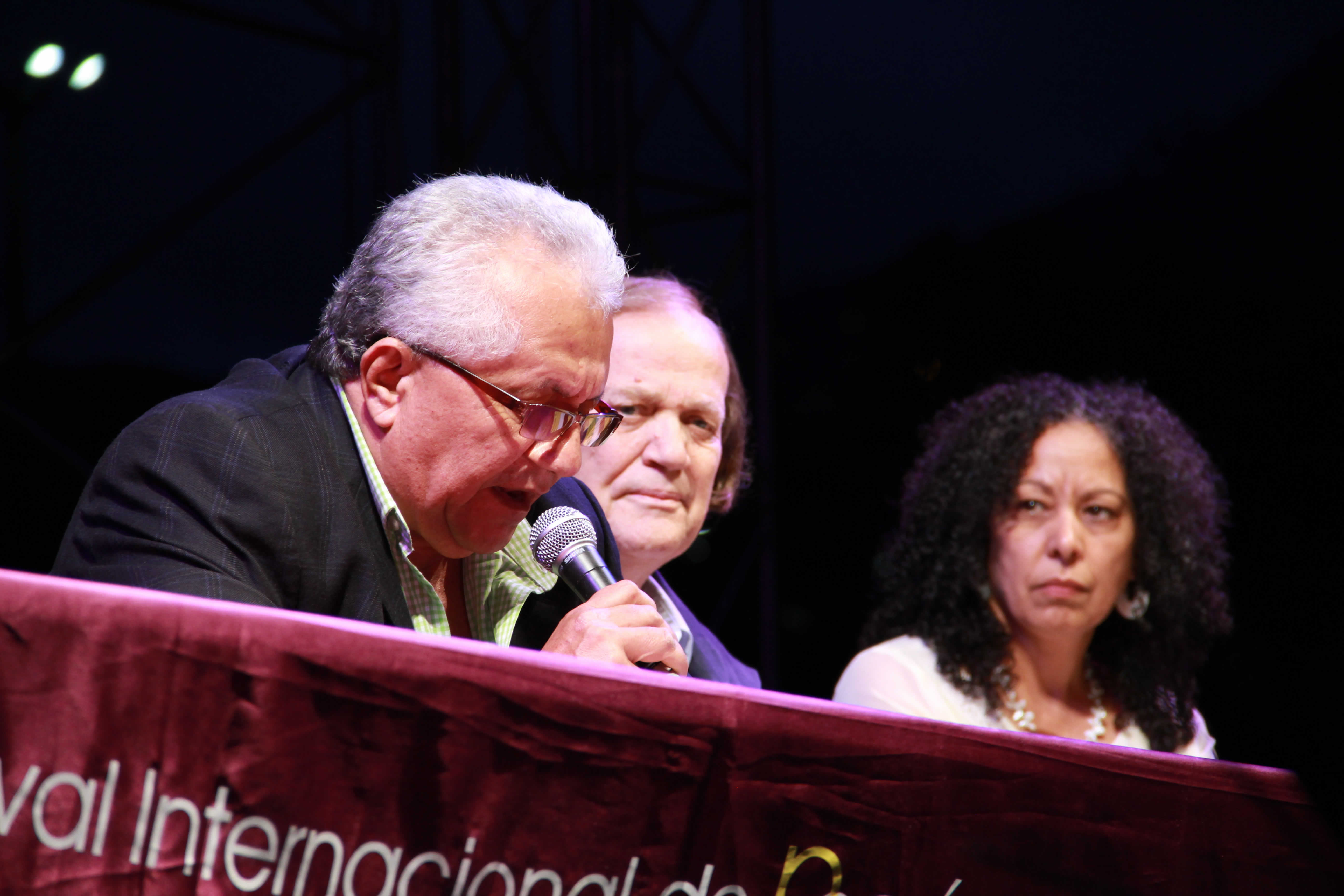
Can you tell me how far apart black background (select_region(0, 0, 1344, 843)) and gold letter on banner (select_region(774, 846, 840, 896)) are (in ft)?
8.09

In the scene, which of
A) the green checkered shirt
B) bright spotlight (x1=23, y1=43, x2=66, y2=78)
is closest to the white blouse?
the green checkered shirt

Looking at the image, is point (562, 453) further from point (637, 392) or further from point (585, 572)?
point (637, 392)

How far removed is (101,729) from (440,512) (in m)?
1.02

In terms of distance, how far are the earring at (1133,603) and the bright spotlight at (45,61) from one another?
14.2 feet

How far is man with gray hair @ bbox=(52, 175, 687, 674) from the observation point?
1.43 m

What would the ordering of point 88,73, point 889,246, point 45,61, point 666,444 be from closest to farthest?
point 666,444
point 45,61
point 88,73
point 889,246

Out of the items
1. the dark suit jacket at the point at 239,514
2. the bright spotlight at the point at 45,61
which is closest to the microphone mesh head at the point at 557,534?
the dark suit jacket at the point at 239,514

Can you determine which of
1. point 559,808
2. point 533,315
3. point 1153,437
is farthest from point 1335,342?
point 559,808

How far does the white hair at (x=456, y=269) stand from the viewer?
163cm

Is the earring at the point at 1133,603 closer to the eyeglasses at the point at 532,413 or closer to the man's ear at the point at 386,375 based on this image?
the eyeglasses at the point at 532,413

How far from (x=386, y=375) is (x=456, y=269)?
18 cm

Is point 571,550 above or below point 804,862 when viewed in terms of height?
above

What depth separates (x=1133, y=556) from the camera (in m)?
2.93

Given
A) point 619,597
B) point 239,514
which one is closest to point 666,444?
point 619,597
